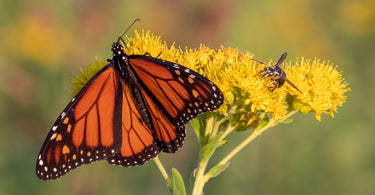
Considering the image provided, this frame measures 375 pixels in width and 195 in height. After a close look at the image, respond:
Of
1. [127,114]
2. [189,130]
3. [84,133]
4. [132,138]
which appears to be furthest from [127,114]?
[189,130]

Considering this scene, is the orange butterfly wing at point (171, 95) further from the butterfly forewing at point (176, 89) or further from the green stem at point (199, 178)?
the green stem at point (199, 178)

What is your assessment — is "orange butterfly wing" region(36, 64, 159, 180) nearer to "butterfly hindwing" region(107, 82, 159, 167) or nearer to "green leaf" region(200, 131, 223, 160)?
"butterfly hindwing" region(107, 82, 159, 167)

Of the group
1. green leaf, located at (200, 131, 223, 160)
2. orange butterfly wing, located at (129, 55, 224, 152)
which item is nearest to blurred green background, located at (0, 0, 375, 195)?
orange butterfly wing, located at (129, 55, 224, 152)

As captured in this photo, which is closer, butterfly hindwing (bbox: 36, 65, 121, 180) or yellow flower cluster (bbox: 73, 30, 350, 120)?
butterfly hindwing (bbox: 36, 65, 121, 180)

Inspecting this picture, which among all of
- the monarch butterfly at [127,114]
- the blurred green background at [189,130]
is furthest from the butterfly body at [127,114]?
the blurred green background at [189,130]

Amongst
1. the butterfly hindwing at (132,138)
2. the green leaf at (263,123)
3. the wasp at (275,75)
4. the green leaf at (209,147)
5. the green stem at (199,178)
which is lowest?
the green stem at (199,178)

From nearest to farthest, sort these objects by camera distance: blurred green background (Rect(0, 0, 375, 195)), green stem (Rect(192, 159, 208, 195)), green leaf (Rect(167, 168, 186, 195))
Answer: green leaf (Rect(167, 168, 186, 195)), green stem (Rect(192, 159, 208, 195)), blurred green background (Rect(0, 0, 375, 195))

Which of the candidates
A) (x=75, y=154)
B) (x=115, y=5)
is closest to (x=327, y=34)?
(x=115, y=5)
